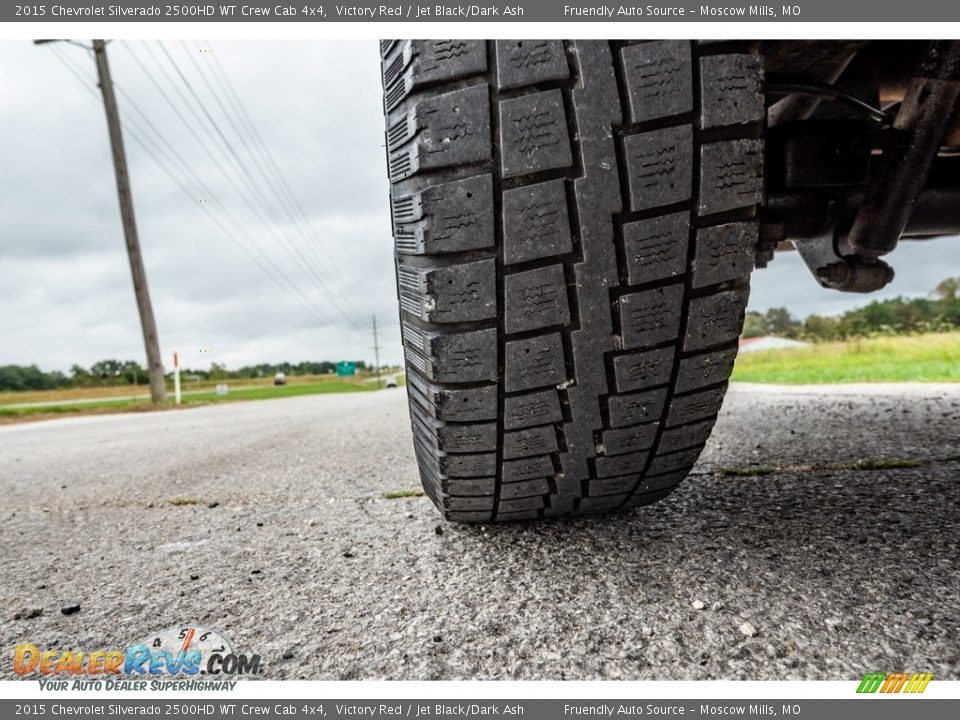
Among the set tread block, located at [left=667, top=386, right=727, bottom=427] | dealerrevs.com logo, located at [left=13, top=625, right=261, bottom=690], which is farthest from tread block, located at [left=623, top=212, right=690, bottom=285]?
dealerrevs.com logo, located at [left=13, top=625, right=261, bottom=690]

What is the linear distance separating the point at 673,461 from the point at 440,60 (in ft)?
2.31

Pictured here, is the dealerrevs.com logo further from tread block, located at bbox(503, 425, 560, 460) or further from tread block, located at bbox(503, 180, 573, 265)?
tread block, located at bbox(503, 180, 573, 265)

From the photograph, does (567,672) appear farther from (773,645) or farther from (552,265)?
(552,265)

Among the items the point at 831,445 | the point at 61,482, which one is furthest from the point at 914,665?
the point at 61,482

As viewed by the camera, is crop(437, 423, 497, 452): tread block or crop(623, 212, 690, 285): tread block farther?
crop(437, 423, 497, 452): tread block

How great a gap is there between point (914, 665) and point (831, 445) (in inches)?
49.2

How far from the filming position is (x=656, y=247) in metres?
0.74

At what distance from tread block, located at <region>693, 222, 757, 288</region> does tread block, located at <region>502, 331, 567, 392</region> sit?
0.21 meters

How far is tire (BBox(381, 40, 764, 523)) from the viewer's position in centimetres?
70

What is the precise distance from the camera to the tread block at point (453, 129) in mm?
713

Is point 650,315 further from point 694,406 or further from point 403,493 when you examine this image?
point 403,493

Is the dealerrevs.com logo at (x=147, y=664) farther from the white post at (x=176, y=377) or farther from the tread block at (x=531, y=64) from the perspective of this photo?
the white post at (x=176, y=377)

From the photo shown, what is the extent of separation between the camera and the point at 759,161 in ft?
2.39

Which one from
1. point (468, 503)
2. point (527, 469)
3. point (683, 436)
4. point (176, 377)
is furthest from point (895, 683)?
point (176, 377)
